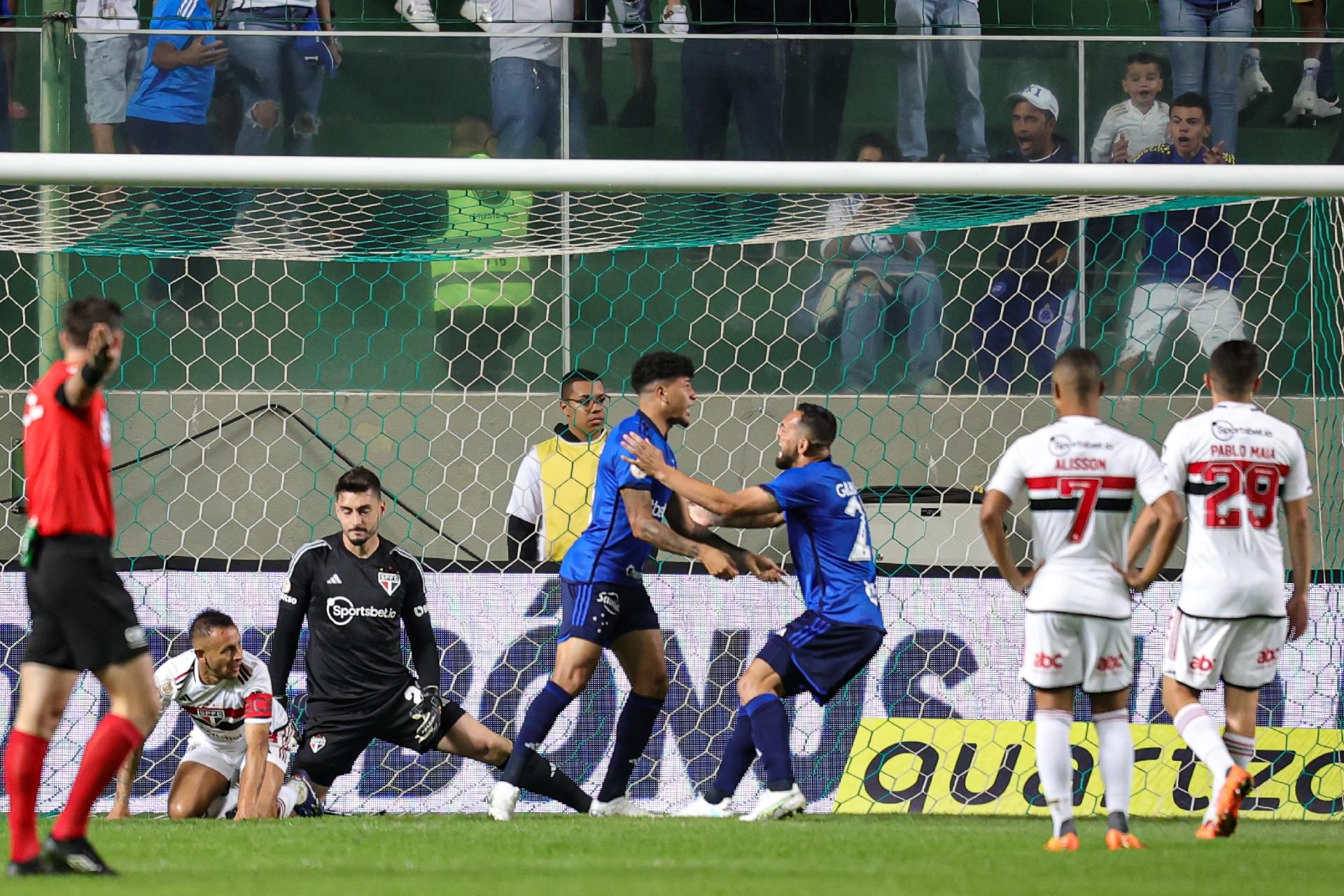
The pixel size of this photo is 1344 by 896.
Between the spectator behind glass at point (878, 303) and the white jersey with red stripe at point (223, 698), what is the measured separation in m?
3.54

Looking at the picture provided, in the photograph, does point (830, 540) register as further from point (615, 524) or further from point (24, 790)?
point (24, 790)

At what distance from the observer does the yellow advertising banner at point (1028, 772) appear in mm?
7293

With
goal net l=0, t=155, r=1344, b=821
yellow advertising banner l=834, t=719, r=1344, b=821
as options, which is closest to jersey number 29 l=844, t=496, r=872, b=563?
goal net l=0, t=155, r=1344, b=821

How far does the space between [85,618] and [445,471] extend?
4.92m

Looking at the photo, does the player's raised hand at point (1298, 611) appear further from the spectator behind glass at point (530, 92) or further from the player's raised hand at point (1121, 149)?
the spectator behind glass at point (530, 92)

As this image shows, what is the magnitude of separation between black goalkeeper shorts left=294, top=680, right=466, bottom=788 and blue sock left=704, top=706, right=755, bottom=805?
4.03 ft

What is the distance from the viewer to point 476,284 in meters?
9.10

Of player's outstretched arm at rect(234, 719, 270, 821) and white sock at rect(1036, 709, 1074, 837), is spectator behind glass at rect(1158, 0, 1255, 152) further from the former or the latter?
player's outstretched arm at rect(234, 719, 270, 821)

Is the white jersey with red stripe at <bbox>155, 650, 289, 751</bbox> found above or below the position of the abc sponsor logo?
below

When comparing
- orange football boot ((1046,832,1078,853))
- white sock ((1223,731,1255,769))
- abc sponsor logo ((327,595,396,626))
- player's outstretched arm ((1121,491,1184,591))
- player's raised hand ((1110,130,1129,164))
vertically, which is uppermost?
player's raised hand ((1110,130,1129,164))

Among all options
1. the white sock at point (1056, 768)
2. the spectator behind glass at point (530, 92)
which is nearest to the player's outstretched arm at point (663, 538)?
the white sock at point (1056, 768)

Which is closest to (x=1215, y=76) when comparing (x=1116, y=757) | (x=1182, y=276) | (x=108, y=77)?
(x=1182, y=276)

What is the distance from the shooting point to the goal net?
7.41 m

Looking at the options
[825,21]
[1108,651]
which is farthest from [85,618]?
[825,21]
